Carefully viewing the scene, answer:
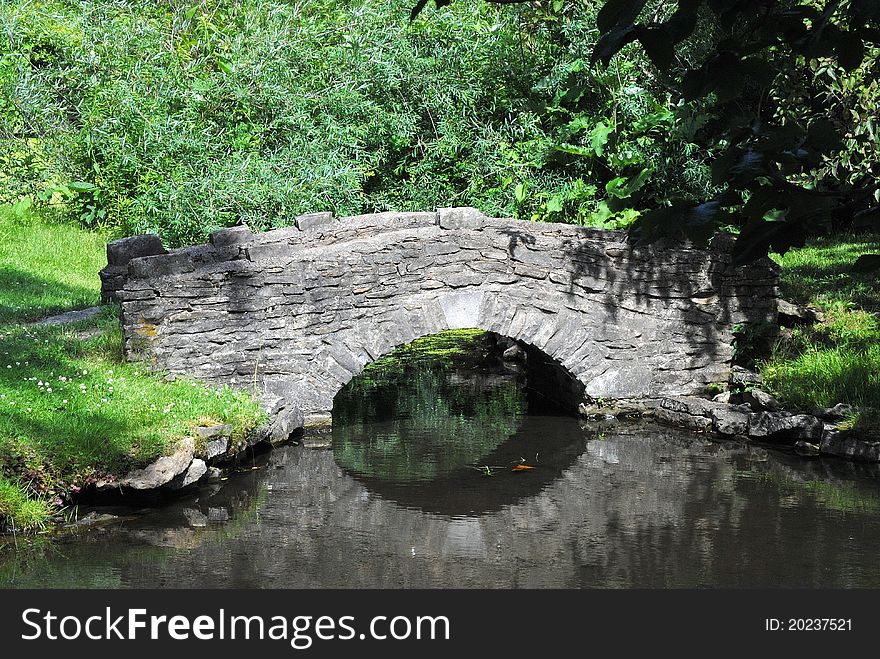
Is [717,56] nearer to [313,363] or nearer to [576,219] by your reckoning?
[313,363]

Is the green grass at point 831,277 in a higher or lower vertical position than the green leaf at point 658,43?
higher

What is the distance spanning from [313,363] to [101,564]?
3333mm

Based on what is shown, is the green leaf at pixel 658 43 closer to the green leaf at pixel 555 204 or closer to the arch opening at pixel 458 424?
the arch opening at pixel 458 424

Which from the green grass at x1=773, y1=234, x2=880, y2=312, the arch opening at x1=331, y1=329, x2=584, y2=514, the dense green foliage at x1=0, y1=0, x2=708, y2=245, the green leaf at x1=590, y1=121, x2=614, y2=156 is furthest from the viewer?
the dense green foliage at x1=0, y1=0, x2=708, y2=245

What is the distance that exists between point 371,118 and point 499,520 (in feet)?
20.6

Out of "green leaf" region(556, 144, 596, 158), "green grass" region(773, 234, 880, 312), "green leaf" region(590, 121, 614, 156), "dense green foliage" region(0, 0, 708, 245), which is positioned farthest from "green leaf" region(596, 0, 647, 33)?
"green leaf" region(556, 144, 596, 158)

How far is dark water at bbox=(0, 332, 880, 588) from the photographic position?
5742mm

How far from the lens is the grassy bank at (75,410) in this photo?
634 centimetres

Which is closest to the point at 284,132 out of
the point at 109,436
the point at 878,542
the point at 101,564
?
the point at 109,436

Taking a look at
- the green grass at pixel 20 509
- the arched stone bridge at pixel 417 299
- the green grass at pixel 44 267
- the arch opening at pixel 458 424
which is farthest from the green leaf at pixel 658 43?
the green grass at pixel 44 267

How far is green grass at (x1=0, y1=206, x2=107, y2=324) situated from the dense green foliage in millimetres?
813

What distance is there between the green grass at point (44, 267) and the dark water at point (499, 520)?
3811 millimetres

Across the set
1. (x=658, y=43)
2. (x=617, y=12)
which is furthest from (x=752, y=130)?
(x=617, y=12)

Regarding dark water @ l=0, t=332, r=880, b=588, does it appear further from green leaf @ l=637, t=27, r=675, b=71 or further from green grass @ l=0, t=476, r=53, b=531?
green leaf @ l=637, t=27, r=675, b=71
